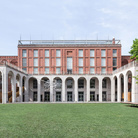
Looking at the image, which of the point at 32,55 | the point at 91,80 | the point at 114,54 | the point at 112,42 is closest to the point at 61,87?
the point at 91,80

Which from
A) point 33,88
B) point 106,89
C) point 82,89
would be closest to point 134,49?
point 106,89

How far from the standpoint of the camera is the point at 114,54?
169ft

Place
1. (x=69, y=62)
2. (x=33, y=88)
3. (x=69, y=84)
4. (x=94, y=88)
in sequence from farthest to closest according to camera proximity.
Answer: (x=69, y=62), (x=69, y=84), (x=94, y=88), (x=33, y=88)

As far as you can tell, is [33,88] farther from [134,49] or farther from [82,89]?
[134,49]

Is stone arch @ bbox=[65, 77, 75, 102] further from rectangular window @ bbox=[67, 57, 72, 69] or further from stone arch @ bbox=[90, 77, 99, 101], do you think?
stone arch @ bbox=[90, 77, 99, 101]

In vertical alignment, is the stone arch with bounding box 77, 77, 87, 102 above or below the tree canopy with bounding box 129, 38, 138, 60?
below

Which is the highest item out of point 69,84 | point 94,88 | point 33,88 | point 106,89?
point 69,84

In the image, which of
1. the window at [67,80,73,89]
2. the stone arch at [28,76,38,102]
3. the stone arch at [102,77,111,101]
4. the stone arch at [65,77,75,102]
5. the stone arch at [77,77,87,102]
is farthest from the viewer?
the window at [67,80,73,89]

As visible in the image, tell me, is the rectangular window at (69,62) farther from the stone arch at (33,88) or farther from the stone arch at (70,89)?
the stone arch at (33,88)

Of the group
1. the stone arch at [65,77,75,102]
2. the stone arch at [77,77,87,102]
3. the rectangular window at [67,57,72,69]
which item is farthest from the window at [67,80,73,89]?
the rectangular window at [67,57,72,69]

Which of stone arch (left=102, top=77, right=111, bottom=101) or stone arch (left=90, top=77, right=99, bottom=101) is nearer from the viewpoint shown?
stone arch (left=102, top=77, right=111, bottom=101)

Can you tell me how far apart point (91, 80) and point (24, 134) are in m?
43.3

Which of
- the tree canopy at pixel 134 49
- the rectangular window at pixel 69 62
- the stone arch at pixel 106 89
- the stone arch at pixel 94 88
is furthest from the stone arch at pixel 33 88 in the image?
the tree canopy at pixel 134 49

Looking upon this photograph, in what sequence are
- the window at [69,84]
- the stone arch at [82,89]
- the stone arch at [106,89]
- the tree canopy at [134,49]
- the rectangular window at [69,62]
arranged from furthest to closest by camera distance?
the rectangular window at [69,62], the window at [69,84], the stone arch at [82,89], the stone arch at [106,89], the tree canopy at [134,49]
